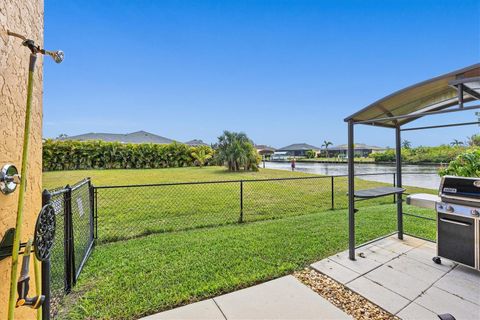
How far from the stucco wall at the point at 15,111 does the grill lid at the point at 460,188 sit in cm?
403

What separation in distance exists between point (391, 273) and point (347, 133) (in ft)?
5.89

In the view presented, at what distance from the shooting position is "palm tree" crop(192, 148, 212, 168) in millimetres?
22623

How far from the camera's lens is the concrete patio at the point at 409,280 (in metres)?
2.04

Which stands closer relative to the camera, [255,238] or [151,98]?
[255,238]

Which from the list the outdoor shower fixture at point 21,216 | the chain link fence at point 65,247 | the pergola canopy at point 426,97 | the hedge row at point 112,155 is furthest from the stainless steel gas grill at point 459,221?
the hedge row at point 112,155

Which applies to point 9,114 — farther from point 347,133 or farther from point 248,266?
point 347,133

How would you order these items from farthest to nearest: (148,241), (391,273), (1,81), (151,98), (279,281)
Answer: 1. (151,98)
2. (148,241)
3. (391,273)
4. (279,281)
5. (1,81)

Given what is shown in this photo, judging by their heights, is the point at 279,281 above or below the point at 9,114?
below

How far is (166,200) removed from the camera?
278 inches

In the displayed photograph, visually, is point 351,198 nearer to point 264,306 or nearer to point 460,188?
point 460,188

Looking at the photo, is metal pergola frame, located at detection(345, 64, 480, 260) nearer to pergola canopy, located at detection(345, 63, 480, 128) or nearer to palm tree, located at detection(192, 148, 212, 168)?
pergola canopy, located at detection(345, 63, 480, 128)

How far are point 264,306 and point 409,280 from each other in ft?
5.59

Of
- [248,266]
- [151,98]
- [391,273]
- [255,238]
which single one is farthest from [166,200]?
[151,98]

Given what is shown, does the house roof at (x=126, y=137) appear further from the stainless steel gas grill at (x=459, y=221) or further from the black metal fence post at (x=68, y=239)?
the stainless steel gas grill at (x=459, y=221)
